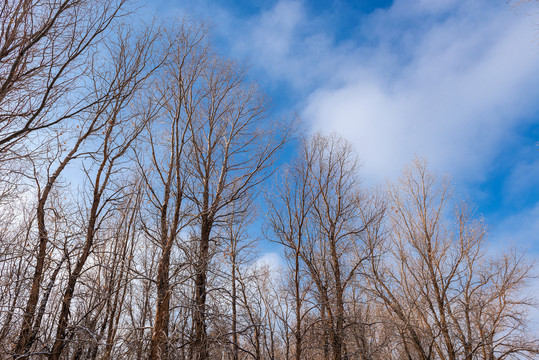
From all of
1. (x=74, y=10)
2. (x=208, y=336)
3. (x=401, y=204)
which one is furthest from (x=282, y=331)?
(x=401, y=204)

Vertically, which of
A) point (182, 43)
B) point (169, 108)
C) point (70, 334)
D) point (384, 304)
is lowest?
point (70, 334)

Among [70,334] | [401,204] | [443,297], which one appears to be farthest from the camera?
[401,204]

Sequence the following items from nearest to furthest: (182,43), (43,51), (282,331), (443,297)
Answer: (43,51), (182,43), (282,331), (443,297)

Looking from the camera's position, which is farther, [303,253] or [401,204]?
[401,204]

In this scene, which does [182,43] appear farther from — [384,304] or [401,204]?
[401,204]

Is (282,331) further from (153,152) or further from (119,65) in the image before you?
(119,65)

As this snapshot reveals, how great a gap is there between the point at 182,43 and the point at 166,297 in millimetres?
4747

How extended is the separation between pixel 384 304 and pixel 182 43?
42.1 ft

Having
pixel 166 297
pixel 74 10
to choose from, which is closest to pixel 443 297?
pixel 166 297

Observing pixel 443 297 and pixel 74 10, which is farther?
pixel 443 297

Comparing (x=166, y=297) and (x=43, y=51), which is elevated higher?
(x=43, y=51)

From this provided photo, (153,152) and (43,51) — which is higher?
(153,152)

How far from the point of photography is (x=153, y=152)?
600 centimetres

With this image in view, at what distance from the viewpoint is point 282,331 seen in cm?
820
